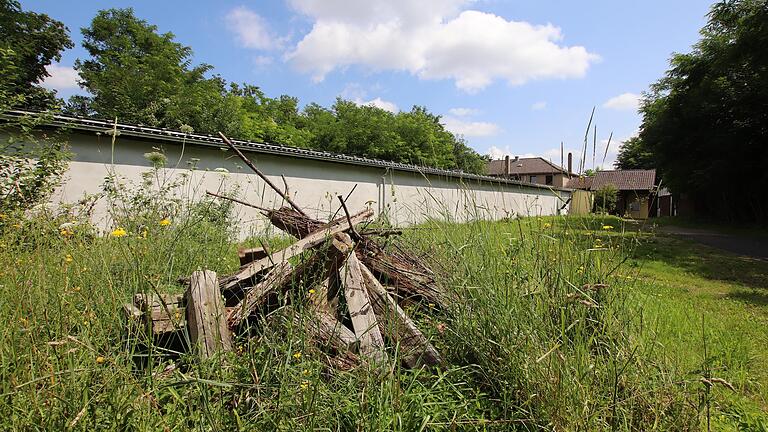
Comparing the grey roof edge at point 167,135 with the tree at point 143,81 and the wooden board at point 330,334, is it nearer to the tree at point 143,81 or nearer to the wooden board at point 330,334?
the wooden board at point 330,334

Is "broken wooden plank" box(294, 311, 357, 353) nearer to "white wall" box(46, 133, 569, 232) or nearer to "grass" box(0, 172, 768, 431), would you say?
"grass" box(0, 172, 768, 431)

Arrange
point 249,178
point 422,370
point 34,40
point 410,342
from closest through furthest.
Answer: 1. point 422,370
2. point 410,342
3. point 249,178
4. point 34,40

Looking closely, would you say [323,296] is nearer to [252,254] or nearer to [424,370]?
[424,370]

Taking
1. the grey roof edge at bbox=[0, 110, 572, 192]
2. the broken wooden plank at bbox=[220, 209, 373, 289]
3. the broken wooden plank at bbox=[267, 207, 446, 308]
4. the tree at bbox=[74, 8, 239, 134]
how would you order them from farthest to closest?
the tree at bbox=[74, 8, 239, 134], the grey roof edge at bbox=[0, 110, 572, 192], the broken wooden plank at bbox=[267, 207, 446, 308], the broken wooden plank at bbox=[220, 209, 373, 289]

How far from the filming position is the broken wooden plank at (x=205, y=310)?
73.9 inches

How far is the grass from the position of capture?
1.27 metres

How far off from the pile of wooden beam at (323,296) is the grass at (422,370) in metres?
0.11

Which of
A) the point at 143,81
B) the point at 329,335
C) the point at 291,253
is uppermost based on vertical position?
the point at 143,81

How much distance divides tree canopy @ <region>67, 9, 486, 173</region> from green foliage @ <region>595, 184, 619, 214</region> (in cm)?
905

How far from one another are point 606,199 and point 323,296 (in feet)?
6.56

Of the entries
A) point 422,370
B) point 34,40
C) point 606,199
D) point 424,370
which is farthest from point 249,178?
point 34,40

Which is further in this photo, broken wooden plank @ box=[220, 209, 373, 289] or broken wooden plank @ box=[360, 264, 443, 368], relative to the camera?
broken wooden plank @ box=[220, 209, 373, 289]

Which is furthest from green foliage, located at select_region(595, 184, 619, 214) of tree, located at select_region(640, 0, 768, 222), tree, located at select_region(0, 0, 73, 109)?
tree, located at select_region(0, 0, 73, 109)

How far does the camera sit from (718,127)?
63.1 ft
